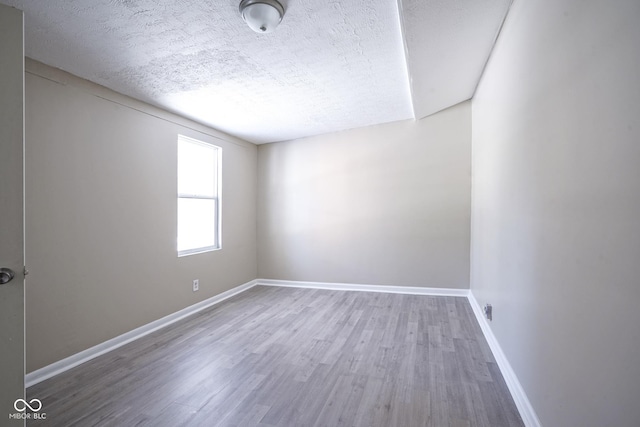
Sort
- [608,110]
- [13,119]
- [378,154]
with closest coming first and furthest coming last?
[608,110] → [13,119] → [378,154]

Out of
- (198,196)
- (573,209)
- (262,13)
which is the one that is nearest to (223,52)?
(262,13)

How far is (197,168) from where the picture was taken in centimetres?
371

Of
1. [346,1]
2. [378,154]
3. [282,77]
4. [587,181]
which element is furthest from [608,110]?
[378,154]

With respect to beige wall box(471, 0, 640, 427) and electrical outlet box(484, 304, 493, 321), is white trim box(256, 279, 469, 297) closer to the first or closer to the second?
electrical outlet box(484, 304, 493, 321)

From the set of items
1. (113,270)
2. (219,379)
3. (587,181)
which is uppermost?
(587,181)

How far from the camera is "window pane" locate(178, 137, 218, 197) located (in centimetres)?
344

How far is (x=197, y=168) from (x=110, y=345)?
215 cm

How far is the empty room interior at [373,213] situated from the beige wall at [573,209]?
12 millimetres

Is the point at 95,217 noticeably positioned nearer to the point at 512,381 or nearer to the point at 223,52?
the point at 223,52

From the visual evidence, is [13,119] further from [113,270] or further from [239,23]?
[113,270]

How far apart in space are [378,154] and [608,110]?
335 cm

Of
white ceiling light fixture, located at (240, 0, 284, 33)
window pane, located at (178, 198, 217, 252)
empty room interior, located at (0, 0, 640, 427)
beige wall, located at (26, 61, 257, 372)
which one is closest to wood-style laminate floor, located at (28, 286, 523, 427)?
empty room interior, located at (0, 0, 640, 427)

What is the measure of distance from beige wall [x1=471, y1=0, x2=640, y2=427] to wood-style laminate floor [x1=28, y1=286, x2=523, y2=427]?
442 mm

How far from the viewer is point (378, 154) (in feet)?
13.9
